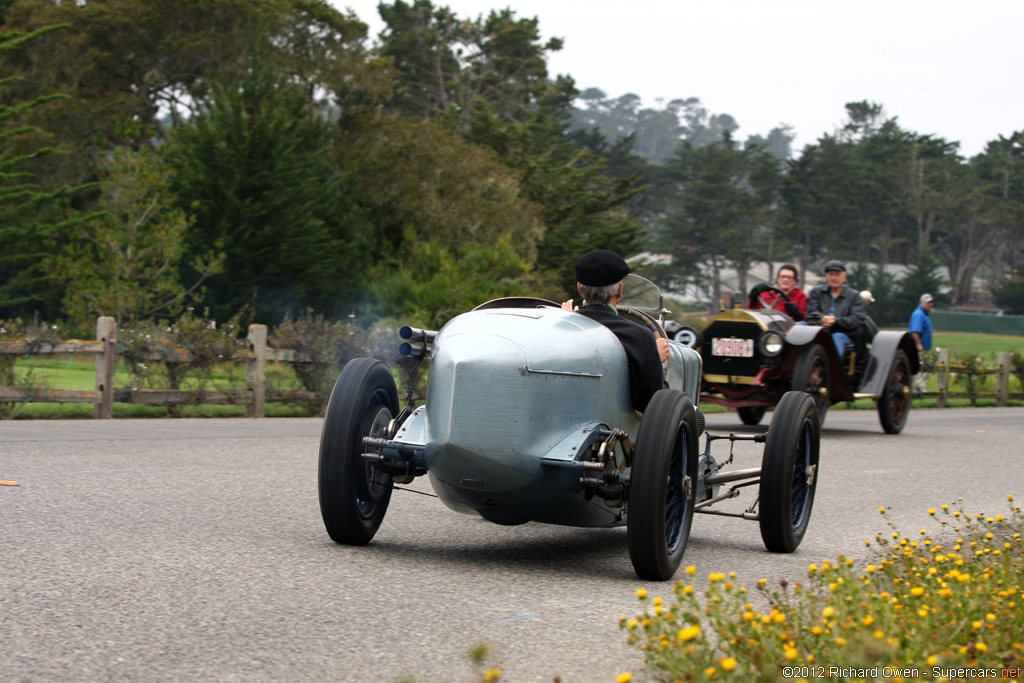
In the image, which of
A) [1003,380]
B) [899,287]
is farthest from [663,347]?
[899,287]

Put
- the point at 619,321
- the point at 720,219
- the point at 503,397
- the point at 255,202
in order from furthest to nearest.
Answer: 1. the point at 720,219
2. the point at 255,202
3. the point at 619,321
4. the point at 503,397

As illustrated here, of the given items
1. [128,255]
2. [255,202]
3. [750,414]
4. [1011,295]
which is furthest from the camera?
[1011,295]

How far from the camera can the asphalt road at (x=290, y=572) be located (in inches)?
163

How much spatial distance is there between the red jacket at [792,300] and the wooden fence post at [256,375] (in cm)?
637

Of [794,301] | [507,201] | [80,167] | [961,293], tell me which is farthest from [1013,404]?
[961,293]

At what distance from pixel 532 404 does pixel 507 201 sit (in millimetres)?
36734

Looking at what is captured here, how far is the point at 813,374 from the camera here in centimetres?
1383

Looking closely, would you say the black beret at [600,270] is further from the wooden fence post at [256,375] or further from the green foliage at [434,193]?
the green foliage at [434,193]

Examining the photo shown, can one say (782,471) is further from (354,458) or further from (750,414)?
(750,414)

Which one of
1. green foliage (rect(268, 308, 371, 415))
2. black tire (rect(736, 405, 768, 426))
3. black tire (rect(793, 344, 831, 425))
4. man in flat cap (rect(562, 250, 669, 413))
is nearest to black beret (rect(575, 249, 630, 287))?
man in flat cap (rect(562, 250, 669, 413))

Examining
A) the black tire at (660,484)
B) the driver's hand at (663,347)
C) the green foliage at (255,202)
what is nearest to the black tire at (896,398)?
the driver's hand at (663,347)

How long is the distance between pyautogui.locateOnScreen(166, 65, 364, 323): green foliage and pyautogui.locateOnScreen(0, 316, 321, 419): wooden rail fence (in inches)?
816

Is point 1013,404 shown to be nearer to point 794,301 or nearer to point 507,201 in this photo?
point 794,301

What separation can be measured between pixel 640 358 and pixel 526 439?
929 millimetres
